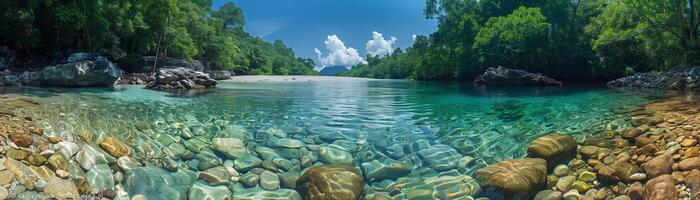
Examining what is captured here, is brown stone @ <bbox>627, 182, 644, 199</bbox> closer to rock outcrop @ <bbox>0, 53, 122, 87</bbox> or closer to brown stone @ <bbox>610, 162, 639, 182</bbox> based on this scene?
brown stone @ <bbox>610, 162, 639, 182</bbox>

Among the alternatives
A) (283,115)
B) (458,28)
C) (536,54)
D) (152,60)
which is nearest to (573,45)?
(536,54)

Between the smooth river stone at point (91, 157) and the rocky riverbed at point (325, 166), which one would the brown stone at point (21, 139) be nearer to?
the rocky riverbed at point (325, 166)

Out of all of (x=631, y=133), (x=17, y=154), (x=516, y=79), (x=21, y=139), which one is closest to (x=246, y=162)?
(x=17, y=154)

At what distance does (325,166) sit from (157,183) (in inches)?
81.2

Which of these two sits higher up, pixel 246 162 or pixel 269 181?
pixel 246 162

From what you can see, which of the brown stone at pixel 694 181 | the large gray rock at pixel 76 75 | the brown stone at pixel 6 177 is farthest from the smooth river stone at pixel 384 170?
the large gray rock at pixel 76 75

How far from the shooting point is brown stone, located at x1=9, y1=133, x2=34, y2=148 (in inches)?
176

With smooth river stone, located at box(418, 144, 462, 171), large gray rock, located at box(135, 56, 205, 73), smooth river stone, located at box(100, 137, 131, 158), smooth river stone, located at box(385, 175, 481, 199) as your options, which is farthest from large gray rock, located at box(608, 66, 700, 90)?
large gray rock, located at box(135, 56, 205, 73)

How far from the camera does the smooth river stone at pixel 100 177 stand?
414 cm

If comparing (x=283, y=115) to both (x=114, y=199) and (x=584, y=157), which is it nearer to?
(x=114, y=199)

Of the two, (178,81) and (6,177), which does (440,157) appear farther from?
(178,81)

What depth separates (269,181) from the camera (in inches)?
186

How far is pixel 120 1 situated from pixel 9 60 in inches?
322

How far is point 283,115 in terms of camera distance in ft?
28.8
